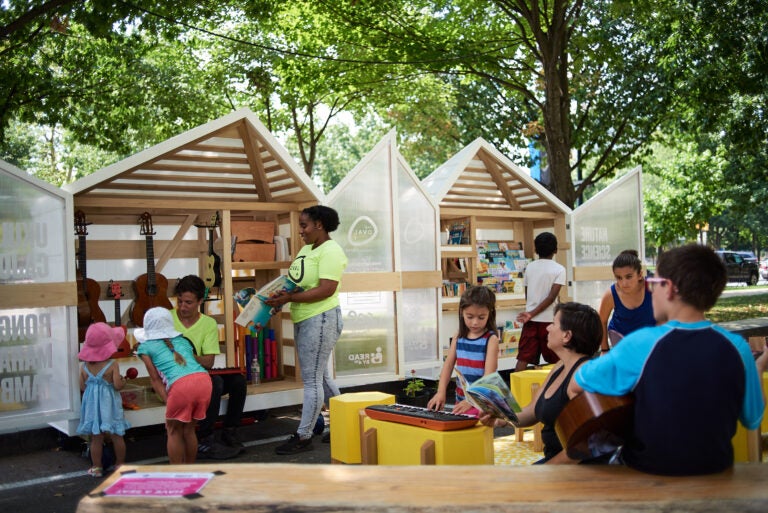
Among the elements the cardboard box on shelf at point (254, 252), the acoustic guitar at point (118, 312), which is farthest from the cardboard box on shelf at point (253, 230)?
the acoustic guitar at point (118, 312)

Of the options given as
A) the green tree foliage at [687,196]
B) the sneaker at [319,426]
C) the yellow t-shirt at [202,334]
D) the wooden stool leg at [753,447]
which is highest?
the green tree foliage at [687,196]

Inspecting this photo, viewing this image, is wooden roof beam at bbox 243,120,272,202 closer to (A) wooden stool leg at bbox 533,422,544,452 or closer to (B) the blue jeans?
(B) the blue jeans

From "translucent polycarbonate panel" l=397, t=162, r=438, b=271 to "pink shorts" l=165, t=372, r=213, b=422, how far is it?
3617mm

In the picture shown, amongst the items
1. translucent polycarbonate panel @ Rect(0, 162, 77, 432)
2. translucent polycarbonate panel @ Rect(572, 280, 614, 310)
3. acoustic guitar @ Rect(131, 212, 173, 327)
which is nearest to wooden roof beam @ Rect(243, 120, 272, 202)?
acoustic guitar @ Rect(131, 212, 173, 327)

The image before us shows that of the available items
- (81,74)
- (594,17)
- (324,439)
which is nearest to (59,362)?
(324,439)

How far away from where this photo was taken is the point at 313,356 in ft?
22.1

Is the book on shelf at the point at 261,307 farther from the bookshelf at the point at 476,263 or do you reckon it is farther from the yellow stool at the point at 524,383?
the bookshelf at the point at 476,263

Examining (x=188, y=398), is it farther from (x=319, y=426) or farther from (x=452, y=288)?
(x=452, y=288)

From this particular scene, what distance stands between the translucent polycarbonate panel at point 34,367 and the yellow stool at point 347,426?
7.74 feet

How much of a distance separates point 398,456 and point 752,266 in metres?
37.7

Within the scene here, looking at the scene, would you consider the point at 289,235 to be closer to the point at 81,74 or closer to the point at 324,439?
the point at 324,439

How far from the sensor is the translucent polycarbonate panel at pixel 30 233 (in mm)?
6523

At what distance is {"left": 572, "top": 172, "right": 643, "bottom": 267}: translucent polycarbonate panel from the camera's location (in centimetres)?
1081

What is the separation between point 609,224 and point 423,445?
7401mm
